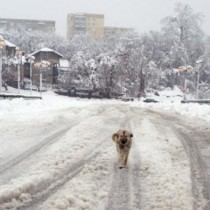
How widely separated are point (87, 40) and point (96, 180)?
10769 cm

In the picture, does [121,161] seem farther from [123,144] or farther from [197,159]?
[197,159]

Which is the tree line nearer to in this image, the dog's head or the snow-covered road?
the snow-covered road

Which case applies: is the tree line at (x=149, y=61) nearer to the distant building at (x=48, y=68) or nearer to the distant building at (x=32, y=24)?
the distant building at (x=48, y=68)

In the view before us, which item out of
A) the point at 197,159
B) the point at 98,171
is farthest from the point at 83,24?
the point at 98,171

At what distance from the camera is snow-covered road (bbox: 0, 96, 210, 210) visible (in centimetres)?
669

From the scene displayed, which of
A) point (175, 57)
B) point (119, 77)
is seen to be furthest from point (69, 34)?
point (119, 77)

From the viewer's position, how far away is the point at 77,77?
240 ft

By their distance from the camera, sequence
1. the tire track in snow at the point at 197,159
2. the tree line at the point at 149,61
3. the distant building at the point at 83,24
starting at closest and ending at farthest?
the tire track in snow at the point at 197,159 → the tree line at the point at 149,61 → the distant building at the point at 83,24

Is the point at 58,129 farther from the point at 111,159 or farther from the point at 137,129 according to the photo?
the point at 111,159

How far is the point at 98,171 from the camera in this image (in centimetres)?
866

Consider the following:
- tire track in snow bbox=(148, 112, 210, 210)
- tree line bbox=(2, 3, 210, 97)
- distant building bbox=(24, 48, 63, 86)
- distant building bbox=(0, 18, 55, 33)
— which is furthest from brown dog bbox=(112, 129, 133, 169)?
distant building bbox=(0, 18, 55, 33)

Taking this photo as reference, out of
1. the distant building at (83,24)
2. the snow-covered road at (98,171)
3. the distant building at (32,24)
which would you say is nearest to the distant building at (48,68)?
the snow-covered road at (98,171)

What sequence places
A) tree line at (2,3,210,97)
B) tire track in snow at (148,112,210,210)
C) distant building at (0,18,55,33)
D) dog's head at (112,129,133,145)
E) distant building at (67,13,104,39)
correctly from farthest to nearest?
distant building at (0,18,55,33)
distant building at (67,13,104,39)
tree line at (2,3,210,97)
dog's head at (112,129,133,145)
tire track in snow at (148,112,210,210)

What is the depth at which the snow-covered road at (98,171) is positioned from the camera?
669 cm
